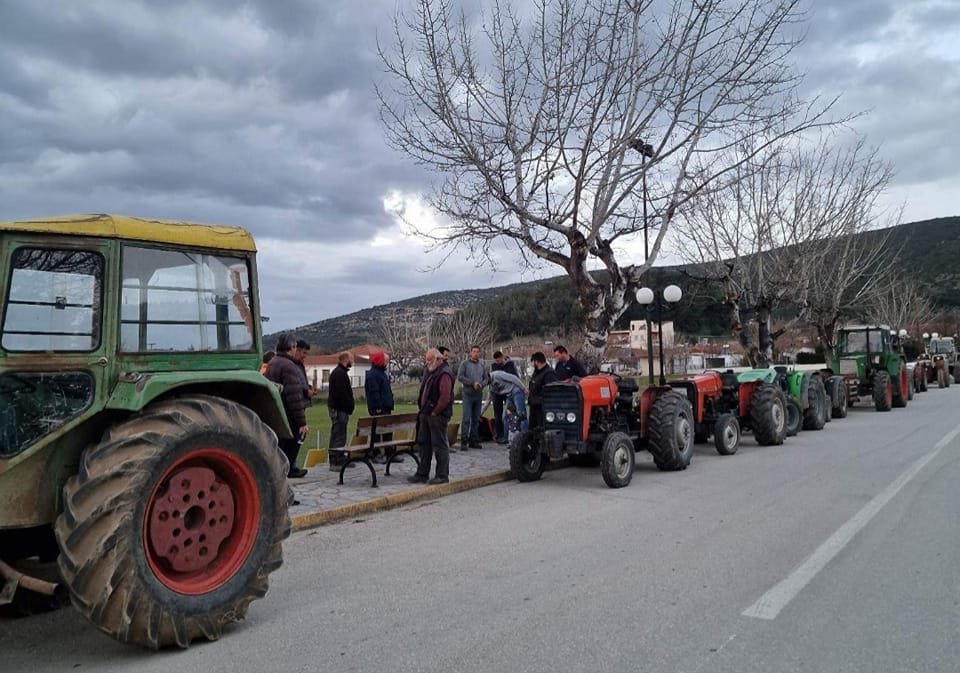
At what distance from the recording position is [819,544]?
645 centimetres

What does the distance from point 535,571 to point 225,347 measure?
9.28 ft


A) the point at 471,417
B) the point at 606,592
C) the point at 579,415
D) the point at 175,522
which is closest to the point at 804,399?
the point at 471,417

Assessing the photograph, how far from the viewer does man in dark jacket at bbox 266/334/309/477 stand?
333 inches

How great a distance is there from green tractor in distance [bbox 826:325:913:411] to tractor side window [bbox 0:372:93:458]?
70.8ft

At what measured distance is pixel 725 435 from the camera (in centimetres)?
1272

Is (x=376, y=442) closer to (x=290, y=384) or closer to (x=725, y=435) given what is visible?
(x=290, y=384)

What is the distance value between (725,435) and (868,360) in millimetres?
12371

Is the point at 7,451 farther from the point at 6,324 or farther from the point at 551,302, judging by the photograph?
the point at 551,302

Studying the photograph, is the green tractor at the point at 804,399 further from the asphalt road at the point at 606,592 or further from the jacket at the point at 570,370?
the asphalt road at the point at 606,592

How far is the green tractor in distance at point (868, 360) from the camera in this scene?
22078 mm

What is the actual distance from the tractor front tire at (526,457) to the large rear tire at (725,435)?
364 centimetres

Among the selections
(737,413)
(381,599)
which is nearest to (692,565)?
(381,599)

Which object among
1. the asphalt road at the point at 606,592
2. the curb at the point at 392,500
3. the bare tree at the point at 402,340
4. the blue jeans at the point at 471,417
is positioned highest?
the bare tree at the point at 402,340

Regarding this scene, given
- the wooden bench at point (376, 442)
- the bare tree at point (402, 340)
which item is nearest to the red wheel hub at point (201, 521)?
the wooden bench at point (376, 442)
